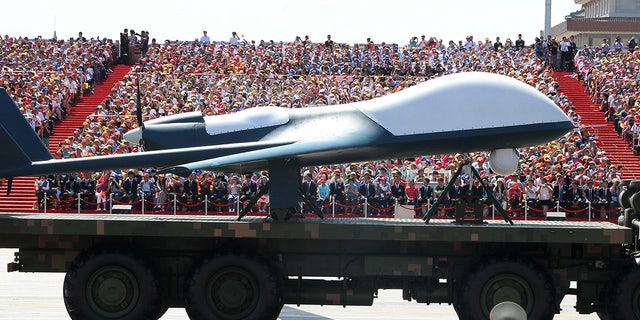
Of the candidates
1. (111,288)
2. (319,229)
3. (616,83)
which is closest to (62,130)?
(616,83)

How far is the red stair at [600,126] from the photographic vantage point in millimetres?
29844

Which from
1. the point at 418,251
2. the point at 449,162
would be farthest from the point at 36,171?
the point at 449,162

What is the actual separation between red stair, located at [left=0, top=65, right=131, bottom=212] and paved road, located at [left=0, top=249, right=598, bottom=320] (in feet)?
32.5

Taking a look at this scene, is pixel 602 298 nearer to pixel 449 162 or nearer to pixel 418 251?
pixel 418 251

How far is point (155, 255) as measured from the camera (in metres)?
12.5

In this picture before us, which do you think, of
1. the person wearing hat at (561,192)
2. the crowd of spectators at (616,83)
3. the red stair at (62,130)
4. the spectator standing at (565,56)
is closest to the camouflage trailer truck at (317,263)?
the person wearing hat at (561,192)

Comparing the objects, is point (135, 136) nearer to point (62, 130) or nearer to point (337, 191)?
point (337, 191)

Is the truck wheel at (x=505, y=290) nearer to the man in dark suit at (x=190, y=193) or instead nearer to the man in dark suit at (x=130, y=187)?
the man in dark suit at (x=190, y=193)

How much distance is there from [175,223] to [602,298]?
16.4 feet

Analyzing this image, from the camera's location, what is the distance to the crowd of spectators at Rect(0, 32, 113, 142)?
3206cm

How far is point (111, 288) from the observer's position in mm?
12242

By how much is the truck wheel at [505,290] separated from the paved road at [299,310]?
244 cm

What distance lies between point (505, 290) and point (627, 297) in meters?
1.35

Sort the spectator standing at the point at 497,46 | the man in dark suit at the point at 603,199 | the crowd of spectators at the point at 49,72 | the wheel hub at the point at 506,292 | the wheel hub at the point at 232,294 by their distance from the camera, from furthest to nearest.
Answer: the spectator standing at the point at 497,46, the crowd of spectators at the point at 49,72, the man in dark suit at the point at 603,199, the wheel hub at the point at 232,294, the wheel hub at the point at 506,292
